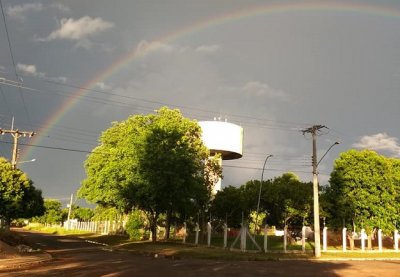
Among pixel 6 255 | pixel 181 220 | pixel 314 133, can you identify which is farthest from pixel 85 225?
pixel 6 255

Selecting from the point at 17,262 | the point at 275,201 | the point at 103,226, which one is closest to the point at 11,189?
the point at 17,262

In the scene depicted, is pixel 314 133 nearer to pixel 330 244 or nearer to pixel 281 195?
pixel 281 195

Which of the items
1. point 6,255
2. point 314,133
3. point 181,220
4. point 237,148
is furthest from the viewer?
point 237,148

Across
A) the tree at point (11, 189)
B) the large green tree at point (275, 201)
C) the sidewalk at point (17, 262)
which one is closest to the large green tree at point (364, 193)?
the large green tree at point (275, 201)

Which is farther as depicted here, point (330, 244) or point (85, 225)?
point (85, 225)

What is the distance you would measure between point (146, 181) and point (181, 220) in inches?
619

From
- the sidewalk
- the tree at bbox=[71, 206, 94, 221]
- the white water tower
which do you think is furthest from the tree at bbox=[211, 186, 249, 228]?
the tree at bbox=[71, 206, 94, 221]

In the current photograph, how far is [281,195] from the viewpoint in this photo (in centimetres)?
5350

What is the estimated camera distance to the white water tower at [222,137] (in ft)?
284

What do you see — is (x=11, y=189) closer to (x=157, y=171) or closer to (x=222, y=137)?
(x=157, y=171)

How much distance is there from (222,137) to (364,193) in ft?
114

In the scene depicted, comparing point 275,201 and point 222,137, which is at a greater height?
point 222,137

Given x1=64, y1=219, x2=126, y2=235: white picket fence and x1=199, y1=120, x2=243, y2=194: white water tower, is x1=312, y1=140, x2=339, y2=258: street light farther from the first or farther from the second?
x1=64, y1=219, x2=126, y2=235: white picket fence

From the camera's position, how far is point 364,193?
5741 centimetres
